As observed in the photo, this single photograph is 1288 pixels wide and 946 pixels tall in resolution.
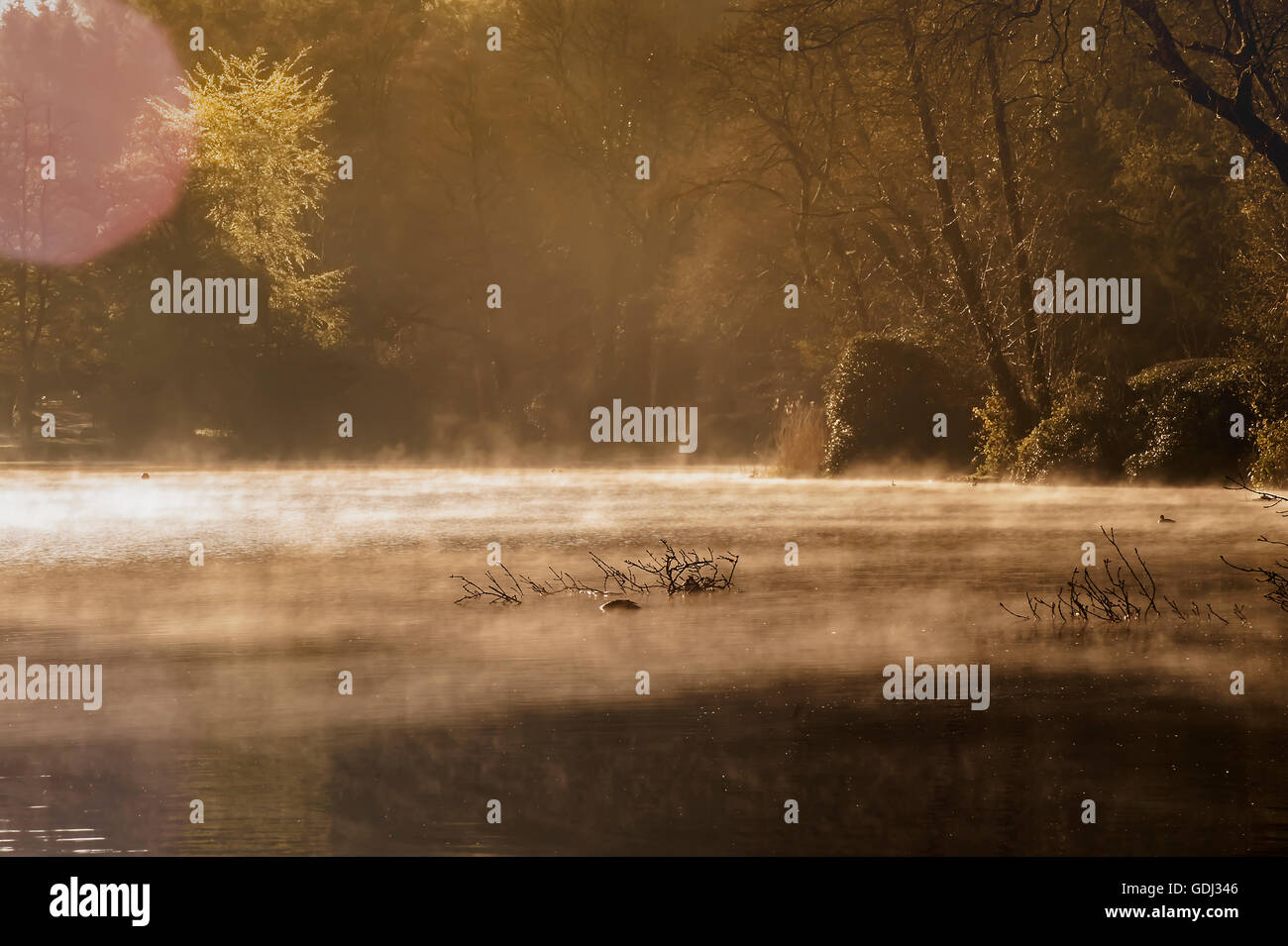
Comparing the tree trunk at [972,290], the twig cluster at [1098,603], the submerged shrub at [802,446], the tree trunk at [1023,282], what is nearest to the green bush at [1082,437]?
the tree trunk at [1023,282]

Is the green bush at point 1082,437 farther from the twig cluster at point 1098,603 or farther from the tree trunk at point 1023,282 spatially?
the twig cluster at point 1098,603

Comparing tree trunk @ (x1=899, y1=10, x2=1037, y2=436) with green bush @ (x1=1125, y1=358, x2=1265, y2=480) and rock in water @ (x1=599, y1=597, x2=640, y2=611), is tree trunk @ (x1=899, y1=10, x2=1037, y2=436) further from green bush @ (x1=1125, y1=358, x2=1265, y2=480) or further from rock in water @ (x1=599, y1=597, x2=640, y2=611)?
rock in water @ (x1=599, y1=597, x2=640, y2=611)

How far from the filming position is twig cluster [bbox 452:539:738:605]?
1306cm

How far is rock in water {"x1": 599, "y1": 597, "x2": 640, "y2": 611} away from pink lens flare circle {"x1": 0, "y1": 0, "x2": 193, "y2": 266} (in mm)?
40608

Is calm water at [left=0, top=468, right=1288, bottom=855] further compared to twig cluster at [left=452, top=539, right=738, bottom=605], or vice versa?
twig cluster at [left=452, top=539, right=738, bottom=605]

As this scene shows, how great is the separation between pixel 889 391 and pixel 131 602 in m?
21.6

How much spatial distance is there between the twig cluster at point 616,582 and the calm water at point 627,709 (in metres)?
0.28

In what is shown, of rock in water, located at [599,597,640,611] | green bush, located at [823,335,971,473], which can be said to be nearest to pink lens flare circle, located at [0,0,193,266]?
green bush, located at [823,335,971,473]

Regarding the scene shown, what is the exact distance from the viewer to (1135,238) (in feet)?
124

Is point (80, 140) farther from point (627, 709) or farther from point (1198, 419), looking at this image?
→ point (627, 709)

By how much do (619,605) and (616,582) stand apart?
132 cm

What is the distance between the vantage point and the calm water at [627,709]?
242 inches

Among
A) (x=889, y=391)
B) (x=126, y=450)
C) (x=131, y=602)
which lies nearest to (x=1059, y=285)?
(x=889, y=391)

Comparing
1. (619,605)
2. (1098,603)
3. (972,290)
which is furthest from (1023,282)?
(619,605)
